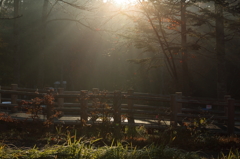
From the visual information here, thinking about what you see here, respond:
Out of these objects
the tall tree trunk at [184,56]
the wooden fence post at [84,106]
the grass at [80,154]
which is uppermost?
the tall tree trunk at [184,56]

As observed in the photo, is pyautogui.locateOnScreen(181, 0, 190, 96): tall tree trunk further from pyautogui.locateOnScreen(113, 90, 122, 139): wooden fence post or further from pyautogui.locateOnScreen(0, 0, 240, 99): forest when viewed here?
pyautogui.locateOnScreen(0, 0, 240, 99): forest

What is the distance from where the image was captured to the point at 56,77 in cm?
3812

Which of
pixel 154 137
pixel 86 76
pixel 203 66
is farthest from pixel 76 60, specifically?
pixel 154 137

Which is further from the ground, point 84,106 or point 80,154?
point 84,106

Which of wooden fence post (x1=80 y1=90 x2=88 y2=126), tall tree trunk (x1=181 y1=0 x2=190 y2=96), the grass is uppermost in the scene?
tall tree trunk (x1=181 y1=0 x2=190 y2=96)

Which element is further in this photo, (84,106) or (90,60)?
(90,60)

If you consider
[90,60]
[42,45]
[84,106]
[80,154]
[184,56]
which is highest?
[90,60]

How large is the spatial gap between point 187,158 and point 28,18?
1394 inches

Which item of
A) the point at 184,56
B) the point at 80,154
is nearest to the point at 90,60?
the point at 184,56

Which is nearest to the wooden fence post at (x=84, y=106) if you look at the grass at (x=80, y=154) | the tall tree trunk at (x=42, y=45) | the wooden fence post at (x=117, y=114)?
the wooden fence post at (x=117, y=114)

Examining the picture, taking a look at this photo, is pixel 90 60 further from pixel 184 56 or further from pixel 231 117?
pixel 231 117

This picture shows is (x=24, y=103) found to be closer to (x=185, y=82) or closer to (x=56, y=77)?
(x=185, y=82)

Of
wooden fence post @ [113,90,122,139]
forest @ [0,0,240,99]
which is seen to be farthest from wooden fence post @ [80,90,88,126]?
forest @ [0,0,240,99]

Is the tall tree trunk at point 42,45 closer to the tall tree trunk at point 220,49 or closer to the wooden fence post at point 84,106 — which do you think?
the wooden fence post at point 84,106
